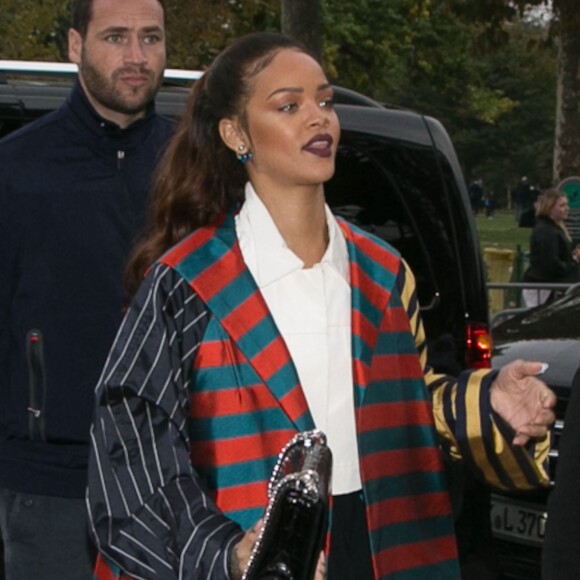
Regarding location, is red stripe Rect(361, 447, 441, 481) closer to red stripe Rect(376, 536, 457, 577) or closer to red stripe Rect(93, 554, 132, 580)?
red stripe Rect(376, 536, 457, 577)

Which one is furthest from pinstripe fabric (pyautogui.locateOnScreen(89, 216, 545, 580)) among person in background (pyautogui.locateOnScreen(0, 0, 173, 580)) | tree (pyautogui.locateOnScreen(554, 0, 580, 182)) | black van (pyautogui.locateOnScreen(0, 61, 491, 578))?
tree (pyautogui.locateOnScreen(554, 0, 580, 182))

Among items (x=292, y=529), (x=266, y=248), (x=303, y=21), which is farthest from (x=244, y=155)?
(x=303, y=21)

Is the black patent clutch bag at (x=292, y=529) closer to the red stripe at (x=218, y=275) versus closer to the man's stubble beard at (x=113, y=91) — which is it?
the red stripe at (x=218, y=275)

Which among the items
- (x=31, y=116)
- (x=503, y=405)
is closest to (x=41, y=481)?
(x=503, y=405)

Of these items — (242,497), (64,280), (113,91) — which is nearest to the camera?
(242,497)

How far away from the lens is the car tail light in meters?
5.55

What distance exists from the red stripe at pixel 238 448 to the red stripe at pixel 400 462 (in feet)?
0.55

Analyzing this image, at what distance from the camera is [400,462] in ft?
9.64

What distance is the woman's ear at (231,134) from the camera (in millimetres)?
3154

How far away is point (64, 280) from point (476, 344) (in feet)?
7.82

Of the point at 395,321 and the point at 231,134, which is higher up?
the point at 231,134

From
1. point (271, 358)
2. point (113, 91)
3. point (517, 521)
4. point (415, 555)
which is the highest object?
point (113, 91)

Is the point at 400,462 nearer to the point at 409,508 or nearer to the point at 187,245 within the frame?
the point at 409,508

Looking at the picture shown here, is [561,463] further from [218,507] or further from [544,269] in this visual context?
[544,269]
